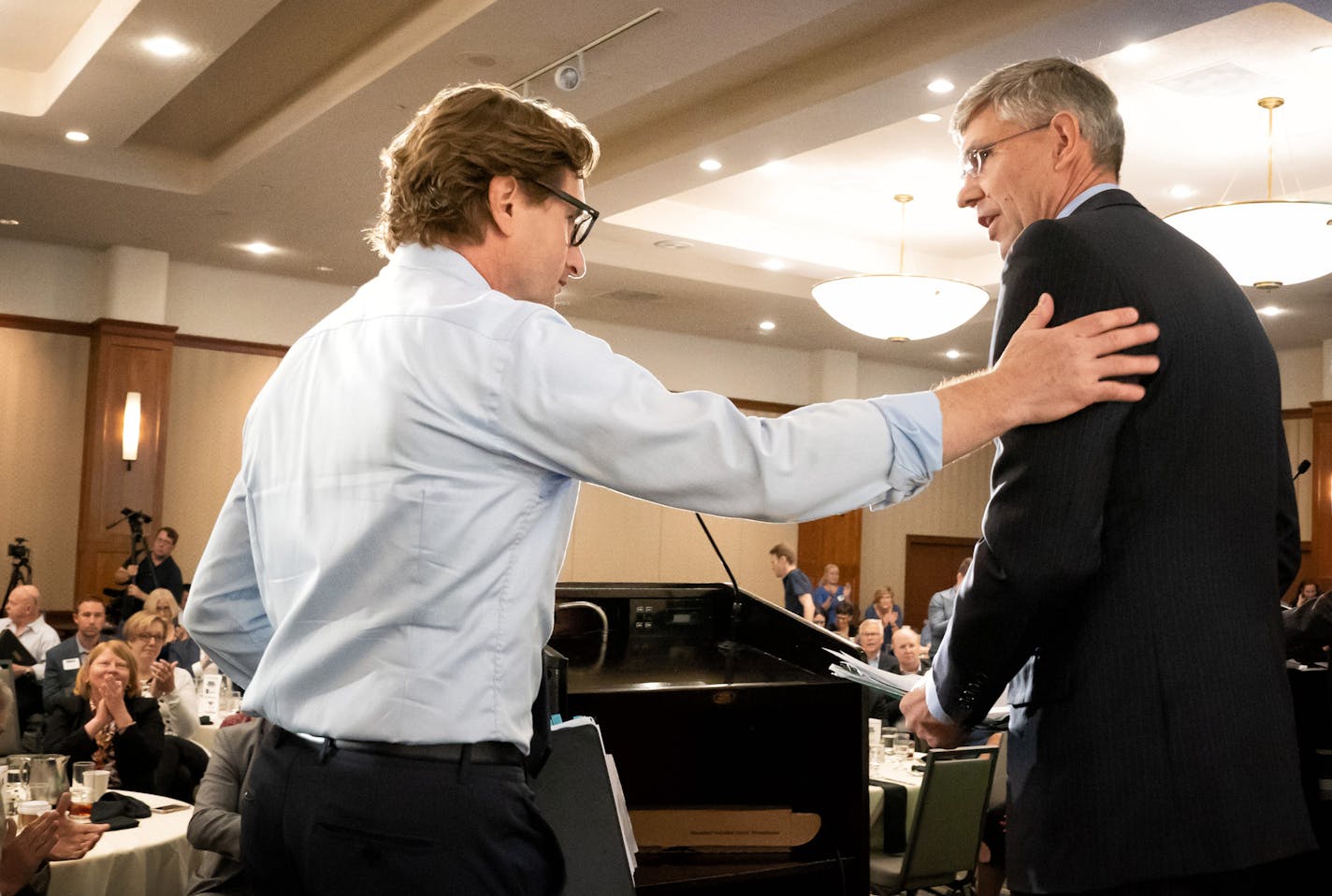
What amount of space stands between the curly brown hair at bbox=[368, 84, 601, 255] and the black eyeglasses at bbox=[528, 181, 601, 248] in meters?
0.02

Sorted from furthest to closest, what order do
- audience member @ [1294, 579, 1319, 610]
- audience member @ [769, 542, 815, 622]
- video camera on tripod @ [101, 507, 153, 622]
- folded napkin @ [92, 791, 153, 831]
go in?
audience member @ [769, 542, 815, 622], audience member @ [1294, 579, 1319, 610], video camera on tripod @ [101, 507, 153, 622], folded napkin @ [92, 791, 153, 831]

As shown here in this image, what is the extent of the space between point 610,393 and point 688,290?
9.65m

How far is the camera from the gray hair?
1538 millimetres

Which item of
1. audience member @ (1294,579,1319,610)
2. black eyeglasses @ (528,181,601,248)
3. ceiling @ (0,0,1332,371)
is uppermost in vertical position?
ceiling @ (0,0,1332,371)

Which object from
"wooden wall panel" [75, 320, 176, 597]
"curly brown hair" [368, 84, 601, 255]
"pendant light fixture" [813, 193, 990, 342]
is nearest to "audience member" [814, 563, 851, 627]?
"pendant light fixture" [813, 193, 990, 342]

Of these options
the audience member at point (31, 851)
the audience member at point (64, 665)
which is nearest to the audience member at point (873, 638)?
the audience member at point (64, 665)

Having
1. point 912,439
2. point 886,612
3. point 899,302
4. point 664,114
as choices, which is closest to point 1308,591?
point 886,612

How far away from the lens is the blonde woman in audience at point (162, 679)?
17.7ft

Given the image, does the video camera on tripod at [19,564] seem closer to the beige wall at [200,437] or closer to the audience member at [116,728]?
the beige wall at [200,437]

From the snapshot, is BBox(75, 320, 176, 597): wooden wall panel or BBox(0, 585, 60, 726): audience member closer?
BBox(0, 585, 60, 726): audience member

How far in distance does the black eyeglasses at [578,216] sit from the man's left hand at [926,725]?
2.22ft

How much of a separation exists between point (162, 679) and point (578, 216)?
4.67 m

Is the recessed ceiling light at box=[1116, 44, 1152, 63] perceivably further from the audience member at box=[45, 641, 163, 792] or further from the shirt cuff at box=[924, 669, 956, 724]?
the shirt cuff at box=[924, 669, 956, 724]

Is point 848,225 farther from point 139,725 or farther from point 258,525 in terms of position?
point 258,525
